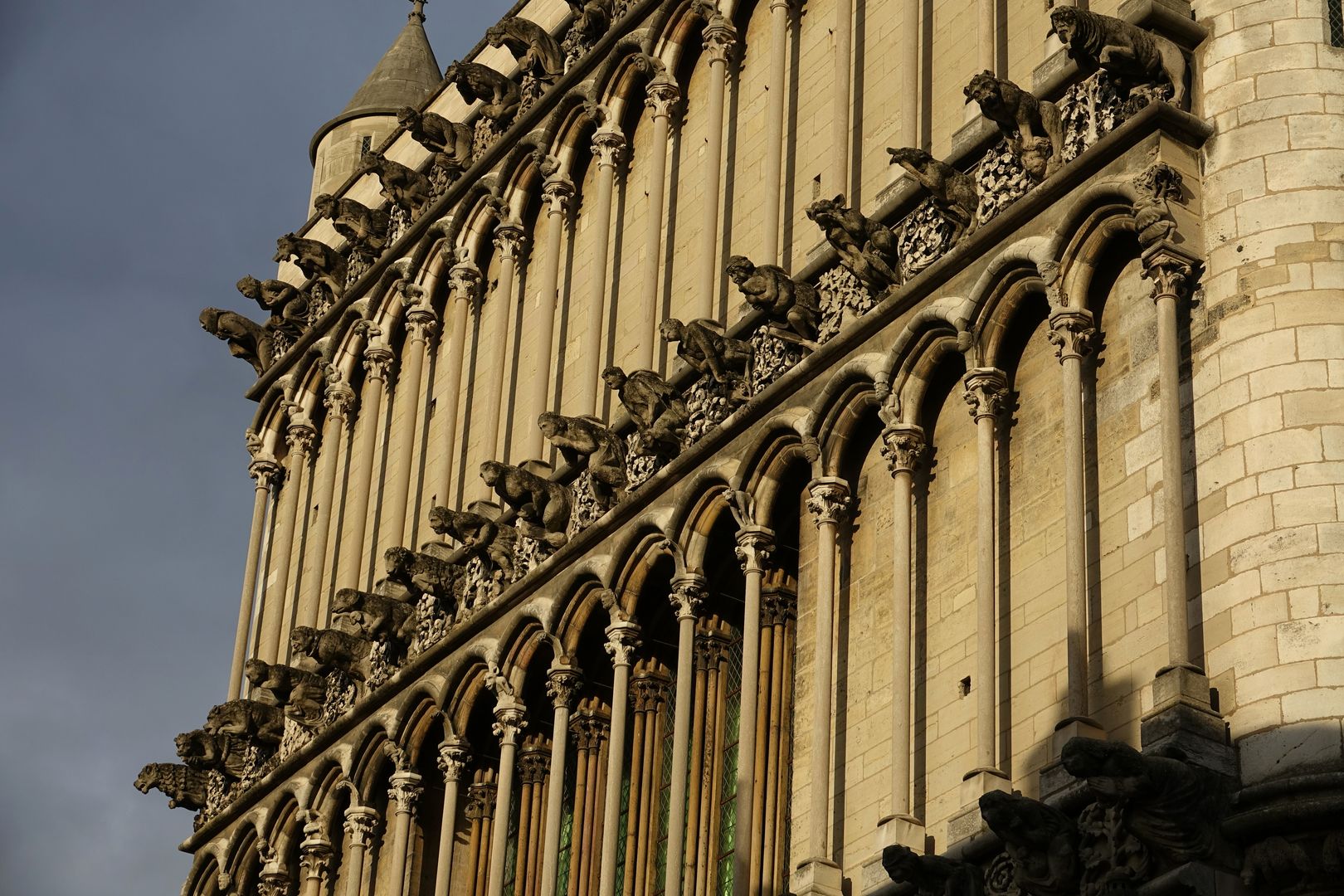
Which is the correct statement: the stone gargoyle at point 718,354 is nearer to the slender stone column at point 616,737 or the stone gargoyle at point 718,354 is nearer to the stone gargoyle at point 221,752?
the slender stone column at point 616,737

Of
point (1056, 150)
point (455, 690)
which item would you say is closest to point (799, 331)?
point (1056, 150)

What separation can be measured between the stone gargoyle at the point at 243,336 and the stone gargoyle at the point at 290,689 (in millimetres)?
5548

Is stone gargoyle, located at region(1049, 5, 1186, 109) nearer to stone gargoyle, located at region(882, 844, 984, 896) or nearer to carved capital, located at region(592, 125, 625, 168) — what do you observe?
stone gargoyle, located at region(882, 844, 984, 896)

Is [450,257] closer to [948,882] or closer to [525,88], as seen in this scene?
[525,88]

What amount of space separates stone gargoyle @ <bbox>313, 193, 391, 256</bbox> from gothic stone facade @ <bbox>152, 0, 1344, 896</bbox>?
0.37 m

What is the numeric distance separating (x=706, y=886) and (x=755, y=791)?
113 centimetres

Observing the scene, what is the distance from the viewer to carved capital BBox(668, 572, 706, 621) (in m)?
25.7

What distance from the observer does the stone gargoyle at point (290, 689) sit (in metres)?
32.6

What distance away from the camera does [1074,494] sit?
21141 millimetres

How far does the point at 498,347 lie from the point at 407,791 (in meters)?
4.93

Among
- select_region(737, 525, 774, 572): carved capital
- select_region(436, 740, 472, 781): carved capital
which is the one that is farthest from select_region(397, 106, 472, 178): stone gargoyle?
select_region(737, 525, 774, 572): carved capital

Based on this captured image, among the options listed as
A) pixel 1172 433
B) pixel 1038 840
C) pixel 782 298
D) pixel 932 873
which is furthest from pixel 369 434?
pixel 1038 840

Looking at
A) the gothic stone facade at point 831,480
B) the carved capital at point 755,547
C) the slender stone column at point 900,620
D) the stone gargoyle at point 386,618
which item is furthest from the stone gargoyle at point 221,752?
the slender stone column at point 900,620

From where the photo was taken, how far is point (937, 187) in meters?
23.7
